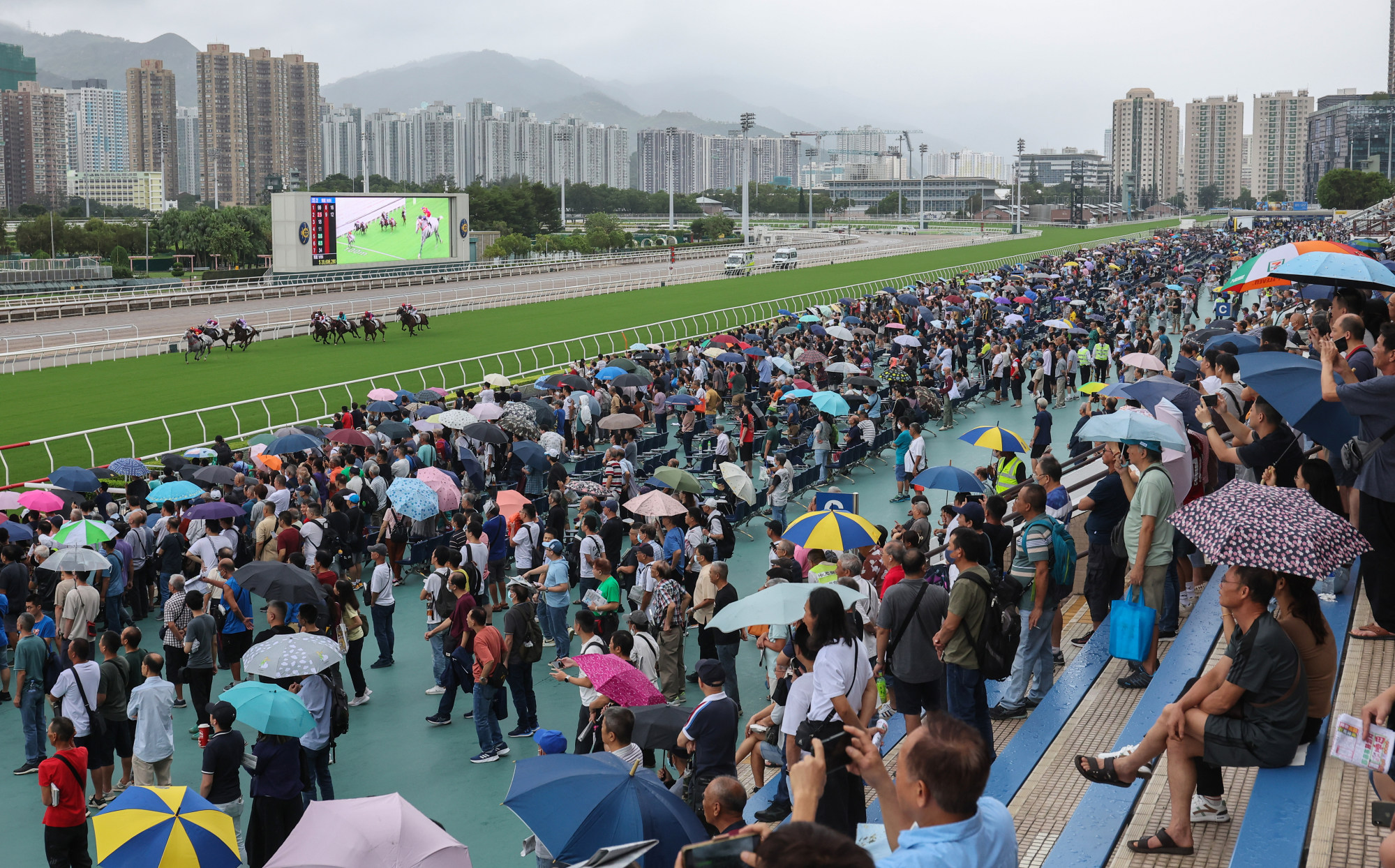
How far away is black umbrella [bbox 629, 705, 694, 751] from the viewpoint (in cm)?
554

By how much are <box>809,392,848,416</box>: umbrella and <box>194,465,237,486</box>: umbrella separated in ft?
26.0

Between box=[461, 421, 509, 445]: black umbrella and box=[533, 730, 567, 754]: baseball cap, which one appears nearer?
box=[533, 730, 567, 754]: baseball cap

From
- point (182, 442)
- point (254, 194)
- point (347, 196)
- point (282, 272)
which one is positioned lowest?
point (182, 442)

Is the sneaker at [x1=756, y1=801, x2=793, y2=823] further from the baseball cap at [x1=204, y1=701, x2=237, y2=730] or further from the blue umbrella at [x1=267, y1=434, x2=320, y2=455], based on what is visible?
the blue umbrella at [x1=267, y1=434, x2=320, y2=455]

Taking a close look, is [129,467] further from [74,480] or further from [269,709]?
[269,709]

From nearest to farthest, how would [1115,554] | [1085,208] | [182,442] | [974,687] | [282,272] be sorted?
1. [974,687]
2. [1115,554]
3. [182,442]
4. [282,272]
5. [1085,208]

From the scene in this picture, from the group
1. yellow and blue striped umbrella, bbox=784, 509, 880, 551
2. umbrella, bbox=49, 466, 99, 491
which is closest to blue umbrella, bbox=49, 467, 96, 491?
umbrella, bbox=49, 466, 99, 491

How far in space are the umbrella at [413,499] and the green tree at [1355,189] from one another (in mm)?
103168

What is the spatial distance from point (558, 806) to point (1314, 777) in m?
3.06

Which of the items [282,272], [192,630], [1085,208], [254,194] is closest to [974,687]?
[192,630]

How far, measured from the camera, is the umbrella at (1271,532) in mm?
4195

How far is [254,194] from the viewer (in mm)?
199000

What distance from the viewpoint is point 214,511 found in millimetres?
11039

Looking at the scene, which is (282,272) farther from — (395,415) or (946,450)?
(946,450)
